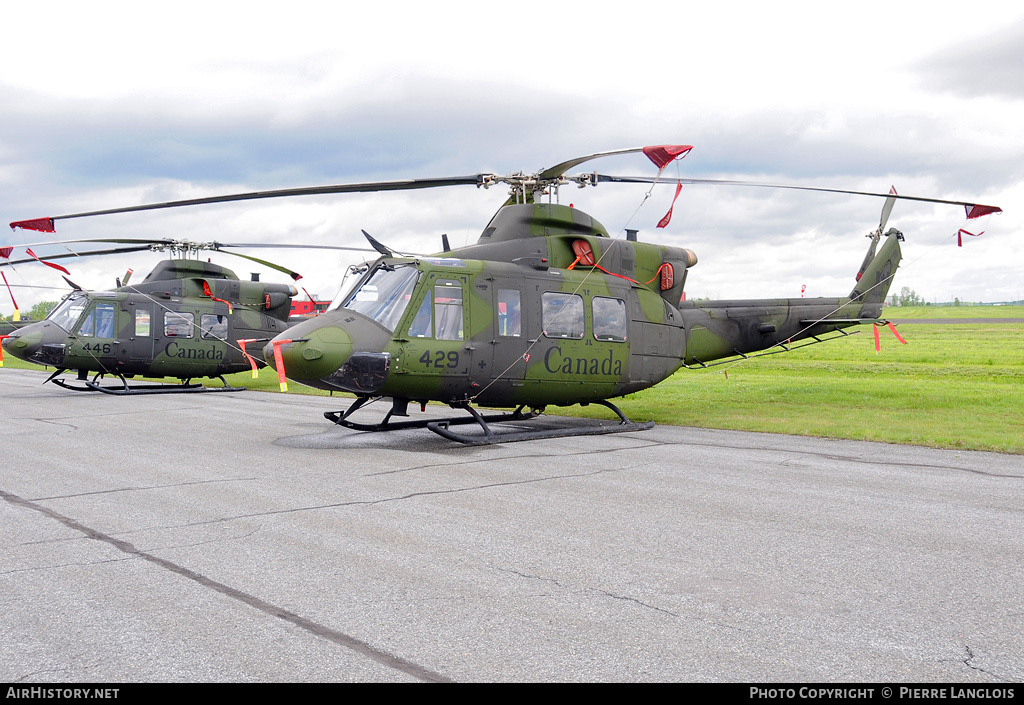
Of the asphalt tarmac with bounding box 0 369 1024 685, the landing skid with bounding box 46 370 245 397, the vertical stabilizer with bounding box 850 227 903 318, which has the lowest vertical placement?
the asphalt tarmac with bounding box 0 369 1024 685

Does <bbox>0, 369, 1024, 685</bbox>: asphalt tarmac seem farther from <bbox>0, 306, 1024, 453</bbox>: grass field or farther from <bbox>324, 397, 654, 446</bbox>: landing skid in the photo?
<bbox>0, 306, 1024, 453</bbox>: grass field

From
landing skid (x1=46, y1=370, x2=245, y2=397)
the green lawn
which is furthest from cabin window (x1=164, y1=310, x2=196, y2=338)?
the green lawn

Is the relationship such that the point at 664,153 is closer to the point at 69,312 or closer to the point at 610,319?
the point at 610,319

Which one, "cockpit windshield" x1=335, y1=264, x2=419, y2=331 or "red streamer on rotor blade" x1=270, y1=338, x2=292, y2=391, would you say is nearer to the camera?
"red streamer on rotor blade" x1=270, y1=338, x2=292, y2=391

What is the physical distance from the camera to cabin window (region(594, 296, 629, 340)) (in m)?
12.8

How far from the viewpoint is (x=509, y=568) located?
504cm

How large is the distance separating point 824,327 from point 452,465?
1075cm

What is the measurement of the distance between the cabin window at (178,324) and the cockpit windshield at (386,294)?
1278 centimetres

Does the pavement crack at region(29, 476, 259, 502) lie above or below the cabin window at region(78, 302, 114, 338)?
below

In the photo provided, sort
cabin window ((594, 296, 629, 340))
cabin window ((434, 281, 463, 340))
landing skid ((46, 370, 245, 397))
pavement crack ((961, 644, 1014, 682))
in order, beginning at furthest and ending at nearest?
1. landing skid ((46, 370, 245, 397))
2. cabin window ((594, 296, 629, 340))
3. cabin window ((434, 281, 463, 340))
4. pavement crack ((961, 644, 1014, 682))

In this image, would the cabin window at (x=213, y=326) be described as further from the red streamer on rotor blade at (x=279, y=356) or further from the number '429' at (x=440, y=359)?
the number '429' at (x=440, y=359)

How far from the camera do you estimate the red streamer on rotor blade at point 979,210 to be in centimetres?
1180

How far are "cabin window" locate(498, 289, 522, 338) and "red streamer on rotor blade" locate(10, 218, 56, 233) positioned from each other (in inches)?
352
